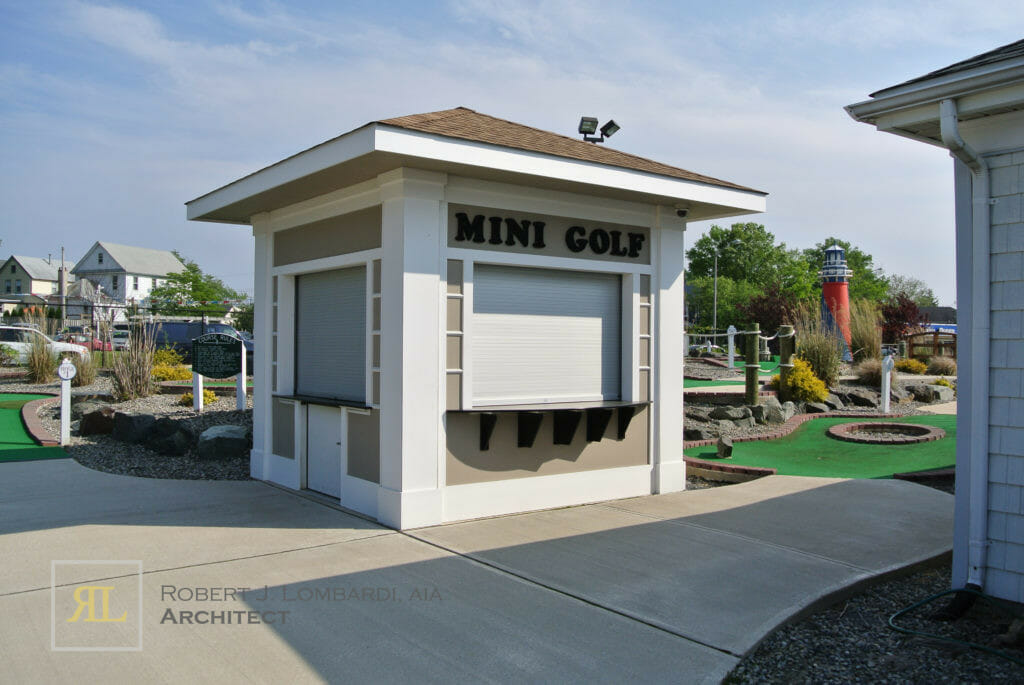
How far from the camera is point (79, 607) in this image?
484 centimetres

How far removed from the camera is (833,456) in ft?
35.3

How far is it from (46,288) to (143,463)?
81.6 m

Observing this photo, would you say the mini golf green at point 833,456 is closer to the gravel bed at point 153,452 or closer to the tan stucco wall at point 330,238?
the tan stucco wall at point 330,238

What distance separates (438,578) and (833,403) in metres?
11.8

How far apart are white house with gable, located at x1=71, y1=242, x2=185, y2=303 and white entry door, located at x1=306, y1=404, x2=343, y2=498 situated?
71893 mm

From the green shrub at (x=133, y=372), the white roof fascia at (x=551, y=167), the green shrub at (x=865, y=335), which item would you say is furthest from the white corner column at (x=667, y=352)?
the green shrub at (x=865, y=335)

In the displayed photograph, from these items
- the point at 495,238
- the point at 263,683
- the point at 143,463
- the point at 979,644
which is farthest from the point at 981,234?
the point at 143,463

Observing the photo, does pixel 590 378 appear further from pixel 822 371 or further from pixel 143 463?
pixel 822 371

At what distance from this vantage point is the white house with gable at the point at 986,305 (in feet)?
15.6

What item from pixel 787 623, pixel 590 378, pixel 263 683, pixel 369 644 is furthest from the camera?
pixel 590 378

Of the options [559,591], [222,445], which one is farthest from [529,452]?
[222,445]

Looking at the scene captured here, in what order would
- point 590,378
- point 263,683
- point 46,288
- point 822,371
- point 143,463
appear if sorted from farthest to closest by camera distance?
1. point 46,288
2. point 822,371
3. point 143,463
4. point 590,378
5. point 263,683

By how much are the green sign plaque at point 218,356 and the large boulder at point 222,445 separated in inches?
62.0

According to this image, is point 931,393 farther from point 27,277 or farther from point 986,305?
point 27,277
